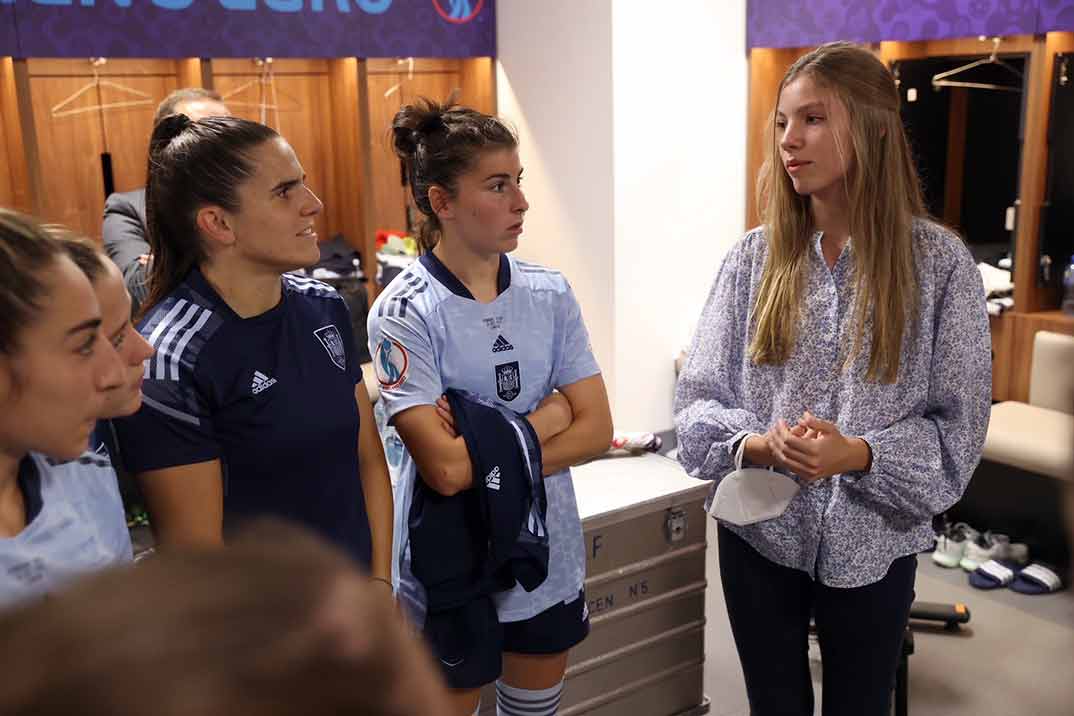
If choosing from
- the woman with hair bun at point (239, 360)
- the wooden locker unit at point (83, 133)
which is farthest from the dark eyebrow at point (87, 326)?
the wooden locker unit at point (83, 133)

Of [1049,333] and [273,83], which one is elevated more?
[273,83]

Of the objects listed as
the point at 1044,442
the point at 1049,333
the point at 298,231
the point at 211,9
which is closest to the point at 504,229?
the point at 298,231

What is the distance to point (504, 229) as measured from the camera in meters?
2.08

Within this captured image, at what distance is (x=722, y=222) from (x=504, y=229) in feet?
12.3

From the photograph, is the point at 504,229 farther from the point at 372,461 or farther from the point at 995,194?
the point at 995,194

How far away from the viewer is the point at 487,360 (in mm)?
2031

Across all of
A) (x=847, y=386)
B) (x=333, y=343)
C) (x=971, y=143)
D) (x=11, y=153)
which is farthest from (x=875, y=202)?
(x=11, y=153)

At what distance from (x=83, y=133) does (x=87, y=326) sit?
15.3 feet

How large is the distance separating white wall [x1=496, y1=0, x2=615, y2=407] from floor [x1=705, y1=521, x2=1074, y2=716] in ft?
6.74

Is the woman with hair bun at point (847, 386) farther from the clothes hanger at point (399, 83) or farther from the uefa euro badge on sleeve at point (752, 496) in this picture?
the clothes hanger at point (399, 83)

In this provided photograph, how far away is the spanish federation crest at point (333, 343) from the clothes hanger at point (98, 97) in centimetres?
397

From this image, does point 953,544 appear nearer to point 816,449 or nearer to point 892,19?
point 892,19

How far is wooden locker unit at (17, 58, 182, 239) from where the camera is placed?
5.08m

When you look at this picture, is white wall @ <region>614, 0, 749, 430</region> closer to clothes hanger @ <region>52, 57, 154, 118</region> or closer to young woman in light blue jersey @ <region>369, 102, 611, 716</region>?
clothes hanger @ <region>52, 57, 154, 118</region>
